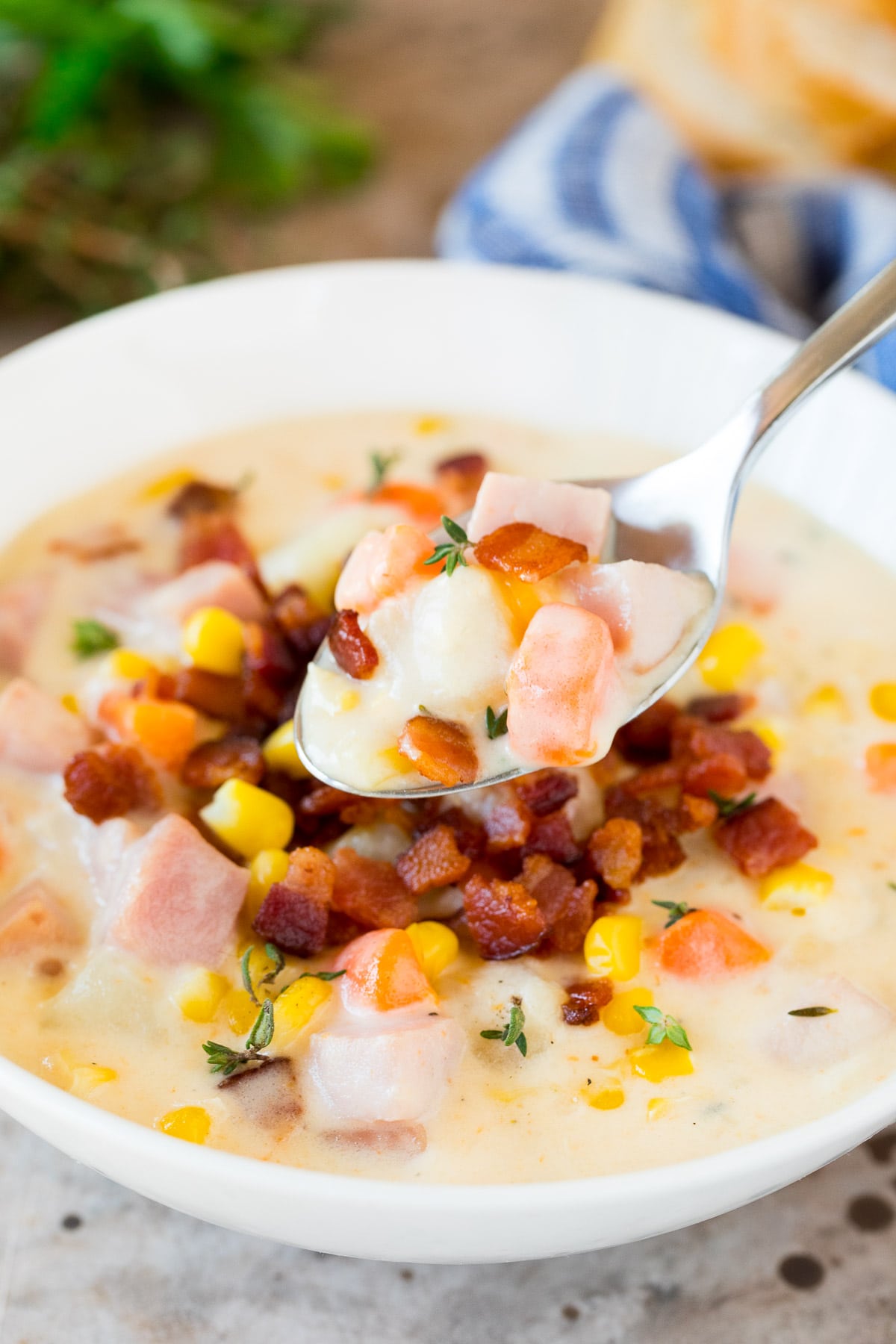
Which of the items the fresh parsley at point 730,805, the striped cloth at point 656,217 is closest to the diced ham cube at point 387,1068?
the fresh parsley at point 730,805

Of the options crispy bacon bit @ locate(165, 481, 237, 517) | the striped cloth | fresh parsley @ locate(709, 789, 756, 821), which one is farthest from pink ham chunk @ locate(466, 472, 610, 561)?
the striped cloth

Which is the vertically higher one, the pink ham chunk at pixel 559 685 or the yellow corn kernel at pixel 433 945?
the pink ham chunk at pixel 559 685

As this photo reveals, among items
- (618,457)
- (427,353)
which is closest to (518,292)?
(427,353)

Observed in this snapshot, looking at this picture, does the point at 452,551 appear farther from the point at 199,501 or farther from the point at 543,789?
the point at 199,501

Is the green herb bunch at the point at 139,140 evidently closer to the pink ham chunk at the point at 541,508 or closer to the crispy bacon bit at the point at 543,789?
the pink ham chunk at the point at 541,508

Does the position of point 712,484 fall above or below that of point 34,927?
above

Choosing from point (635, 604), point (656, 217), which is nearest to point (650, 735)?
point (635, 604)

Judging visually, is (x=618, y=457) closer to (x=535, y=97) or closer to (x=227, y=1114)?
(x=227, y=1114)
